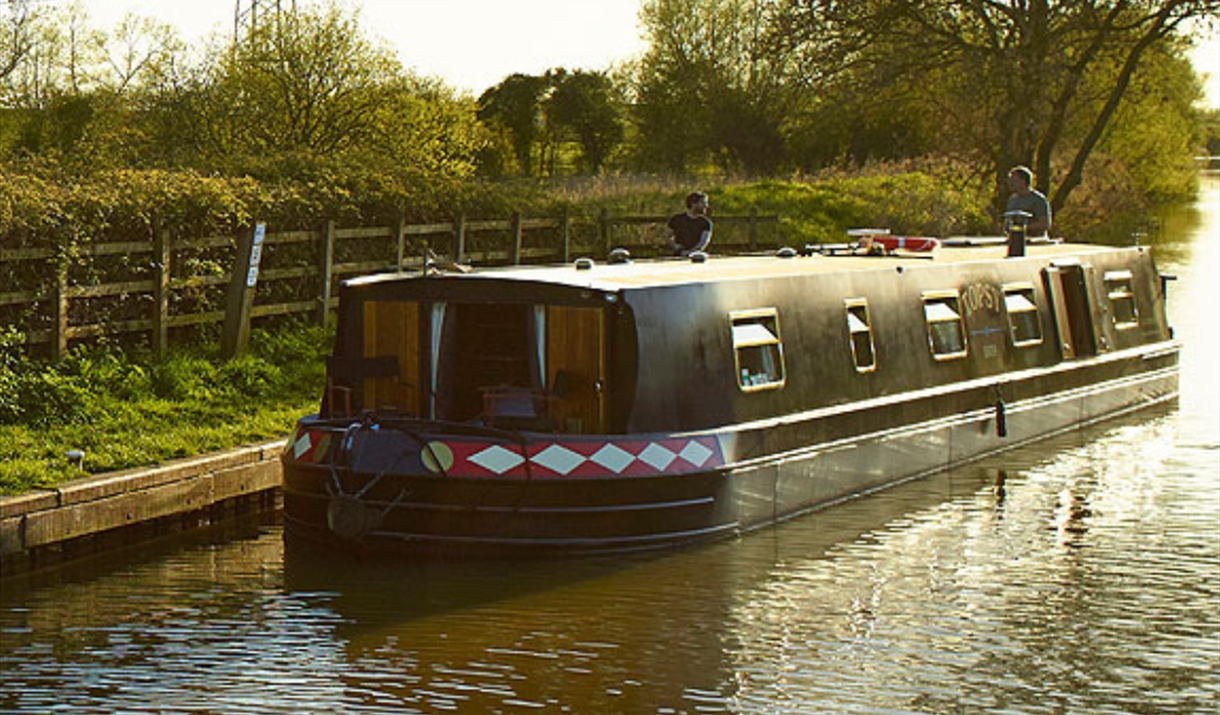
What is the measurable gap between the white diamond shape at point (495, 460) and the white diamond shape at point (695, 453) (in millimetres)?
1194

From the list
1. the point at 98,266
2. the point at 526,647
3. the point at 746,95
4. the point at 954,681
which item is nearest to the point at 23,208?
the point at 98,266

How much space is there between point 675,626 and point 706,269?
373 cm

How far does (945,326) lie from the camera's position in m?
15.3

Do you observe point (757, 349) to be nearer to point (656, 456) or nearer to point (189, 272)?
point (656, 456)

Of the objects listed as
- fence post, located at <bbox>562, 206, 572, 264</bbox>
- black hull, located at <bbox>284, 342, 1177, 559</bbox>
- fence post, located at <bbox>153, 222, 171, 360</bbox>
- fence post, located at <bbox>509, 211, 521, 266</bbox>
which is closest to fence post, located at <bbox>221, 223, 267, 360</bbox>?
fence post, located at <bbox>153, 222, 171, 360</bbox>

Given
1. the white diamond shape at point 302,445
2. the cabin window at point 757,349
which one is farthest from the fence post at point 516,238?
the white diamond shape at point 302,445

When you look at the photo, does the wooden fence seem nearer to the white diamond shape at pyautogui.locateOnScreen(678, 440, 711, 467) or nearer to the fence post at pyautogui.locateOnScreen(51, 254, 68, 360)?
the fence post at pyautogui.locateOnScreen(51, 254, 68, 360)

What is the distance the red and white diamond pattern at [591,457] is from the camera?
10859 mm

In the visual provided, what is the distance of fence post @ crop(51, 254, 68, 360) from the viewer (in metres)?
13.9

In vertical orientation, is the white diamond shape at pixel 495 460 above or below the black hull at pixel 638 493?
above

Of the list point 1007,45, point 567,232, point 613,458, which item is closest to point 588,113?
point 1007,45

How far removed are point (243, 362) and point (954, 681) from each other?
765 cm

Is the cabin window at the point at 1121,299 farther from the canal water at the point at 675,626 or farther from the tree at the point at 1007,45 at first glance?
the tree at the point at 1007,45

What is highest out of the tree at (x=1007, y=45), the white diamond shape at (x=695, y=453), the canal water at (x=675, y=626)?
the tree at (x=1007, y=45)
